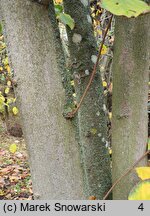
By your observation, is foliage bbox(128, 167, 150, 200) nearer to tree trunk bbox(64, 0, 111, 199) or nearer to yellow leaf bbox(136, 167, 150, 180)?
yellow leaf bbox(136, 167, 150, 180)

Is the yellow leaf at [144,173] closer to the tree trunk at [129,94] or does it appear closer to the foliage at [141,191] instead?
the foliage at [141,191]

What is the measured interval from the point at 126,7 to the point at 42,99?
12.9 inches

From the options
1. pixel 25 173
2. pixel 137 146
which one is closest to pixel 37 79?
pixel 137 146

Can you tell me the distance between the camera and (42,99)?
712mm

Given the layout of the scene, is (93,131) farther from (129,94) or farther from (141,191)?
(141,191)

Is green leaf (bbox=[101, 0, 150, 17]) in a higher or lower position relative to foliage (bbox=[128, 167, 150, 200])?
higher

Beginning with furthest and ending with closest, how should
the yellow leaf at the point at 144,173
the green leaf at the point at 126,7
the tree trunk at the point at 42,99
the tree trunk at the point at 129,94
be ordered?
the tree trunk at the point at 129,94 < the tree trunk at the point at 42,99 < the yellow leaf at the point at 144,173 < the green leaf at the point at 126,7

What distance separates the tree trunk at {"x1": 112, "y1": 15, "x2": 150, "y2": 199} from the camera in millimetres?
854

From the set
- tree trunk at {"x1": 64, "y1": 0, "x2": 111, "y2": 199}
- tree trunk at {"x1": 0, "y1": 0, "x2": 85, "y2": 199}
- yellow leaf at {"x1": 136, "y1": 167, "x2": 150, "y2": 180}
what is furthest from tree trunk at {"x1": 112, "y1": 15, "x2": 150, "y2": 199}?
yellow leaf at {"x1": 136, "y1": 167, "x2": 150, "y2": 180}

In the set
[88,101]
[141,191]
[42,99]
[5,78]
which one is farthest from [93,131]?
[5,78]

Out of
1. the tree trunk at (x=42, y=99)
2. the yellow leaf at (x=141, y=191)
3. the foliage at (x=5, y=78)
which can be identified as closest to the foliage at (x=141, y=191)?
the yellow leaf at (x=141, y=191)

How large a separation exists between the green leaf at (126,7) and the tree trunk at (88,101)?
0.49 meters

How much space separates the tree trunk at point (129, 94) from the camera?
2.80 ft

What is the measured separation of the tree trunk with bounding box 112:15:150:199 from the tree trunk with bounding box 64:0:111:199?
2.2 inches
